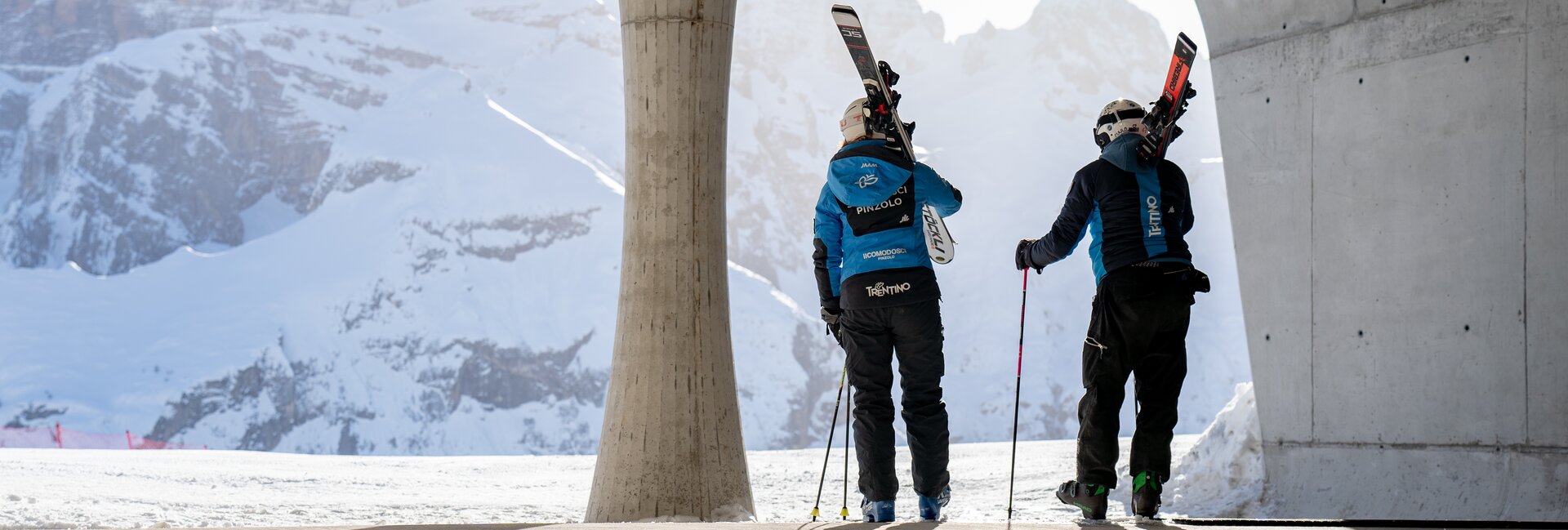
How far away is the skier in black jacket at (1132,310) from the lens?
178 inches

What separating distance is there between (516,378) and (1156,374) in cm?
12710

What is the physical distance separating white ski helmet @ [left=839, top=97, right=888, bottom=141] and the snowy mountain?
11894cm

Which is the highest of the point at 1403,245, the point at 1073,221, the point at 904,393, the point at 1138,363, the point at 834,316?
the point at 1403,245

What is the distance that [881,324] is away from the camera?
4.83 m

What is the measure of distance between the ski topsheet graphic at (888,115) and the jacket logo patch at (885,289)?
0.52 ft

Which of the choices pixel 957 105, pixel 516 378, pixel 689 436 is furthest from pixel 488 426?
pixel 689 436

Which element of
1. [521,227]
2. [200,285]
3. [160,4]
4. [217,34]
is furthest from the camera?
[160,4]

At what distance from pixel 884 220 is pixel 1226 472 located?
394 centimetres

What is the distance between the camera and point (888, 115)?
16.4ft

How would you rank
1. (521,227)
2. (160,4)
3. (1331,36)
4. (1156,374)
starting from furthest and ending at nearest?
(160,4), (521,227), (1331,36), (1156,374)

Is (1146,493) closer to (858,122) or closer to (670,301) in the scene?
(858,122)

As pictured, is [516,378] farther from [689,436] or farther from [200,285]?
[689,436]

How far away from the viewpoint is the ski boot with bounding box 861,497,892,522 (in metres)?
4.78

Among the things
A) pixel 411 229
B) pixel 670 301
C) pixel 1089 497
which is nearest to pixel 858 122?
pixel 670 301
